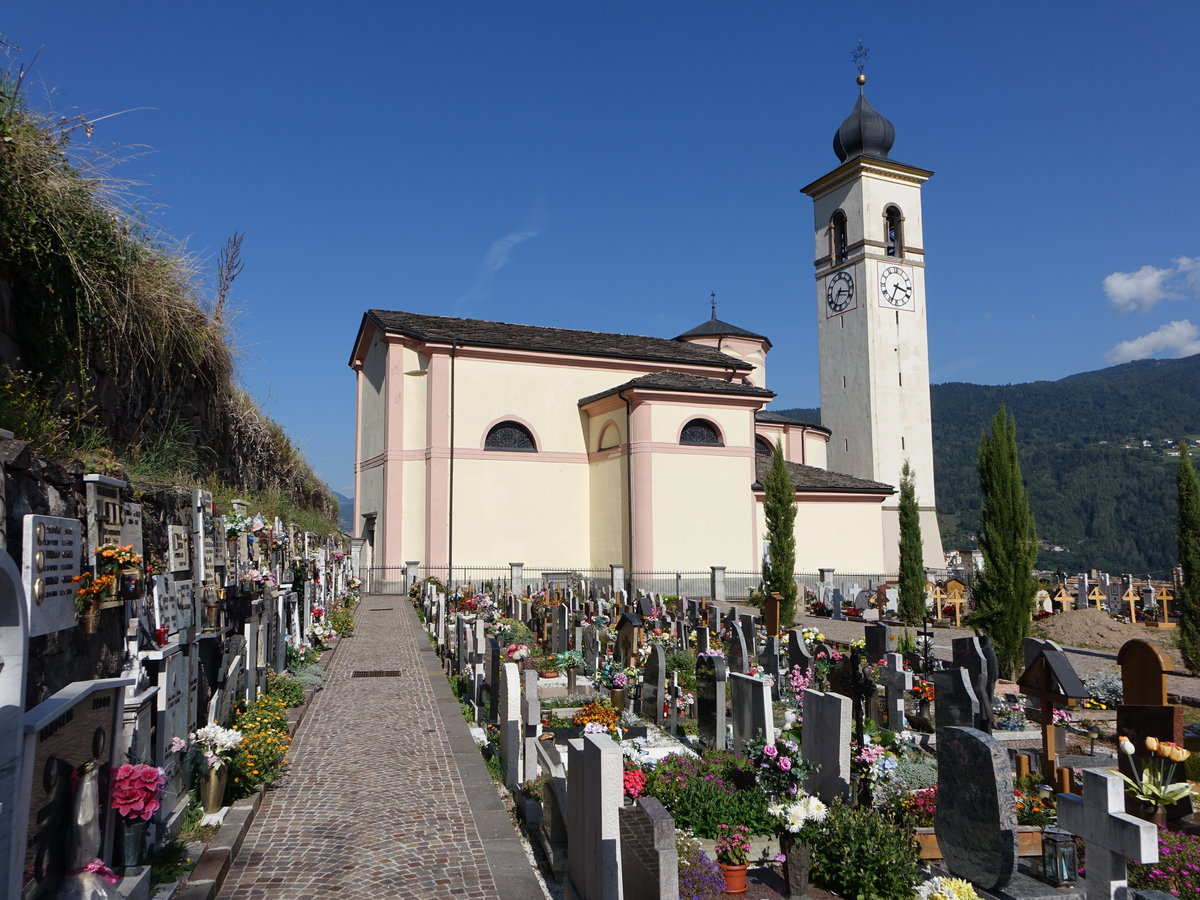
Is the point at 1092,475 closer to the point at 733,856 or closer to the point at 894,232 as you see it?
the point at 894,232

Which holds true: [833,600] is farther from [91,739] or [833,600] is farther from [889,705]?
[91,739]

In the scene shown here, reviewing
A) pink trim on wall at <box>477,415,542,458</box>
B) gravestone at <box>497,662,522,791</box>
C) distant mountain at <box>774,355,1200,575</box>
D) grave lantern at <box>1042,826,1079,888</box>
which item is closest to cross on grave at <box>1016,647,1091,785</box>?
grave lantern at <box>1042,826,1079,888</box>

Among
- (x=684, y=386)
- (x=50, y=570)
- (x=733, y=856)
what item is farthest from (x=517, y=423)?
(x=50, y=570)

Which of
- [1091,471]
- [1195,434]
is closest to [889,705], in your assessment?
[1091,471]

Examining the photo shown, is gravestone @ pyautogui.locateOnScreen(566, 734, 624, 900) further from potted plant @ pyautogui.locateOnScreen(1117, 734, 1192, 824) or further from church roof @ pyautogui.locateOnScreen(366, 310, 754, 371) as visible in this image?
church roof @ pyautogui.locateOnScreen(366, 310, 754, 371)

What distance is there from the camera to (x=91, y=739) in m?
3.73

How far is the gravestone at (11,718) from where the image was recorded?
2816 mm

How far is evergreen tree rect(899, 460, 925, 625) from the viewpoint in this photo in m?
21.0

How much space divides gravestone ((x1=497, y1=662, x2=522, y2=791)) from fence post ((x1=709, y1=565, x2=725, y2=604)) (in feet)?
55.9

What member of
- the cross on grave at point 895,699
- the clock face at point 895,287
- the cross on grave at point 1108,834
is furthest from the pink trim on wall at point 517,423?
the cross on grave at point 1108,834

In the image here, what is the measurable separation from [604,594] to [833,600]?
6403 mm

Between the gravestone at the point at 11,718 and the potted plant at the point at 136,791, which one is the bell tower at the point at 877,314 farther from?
the gravestone at the point at 11,718

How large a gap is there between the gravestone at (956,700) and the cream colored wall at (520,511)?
61.4ft

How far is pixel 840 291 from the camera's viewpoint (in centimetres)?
3325
